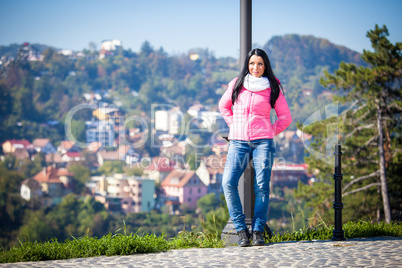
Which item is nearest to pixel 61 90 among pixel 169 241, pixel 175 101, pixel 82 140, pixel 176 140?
pixel 82 140

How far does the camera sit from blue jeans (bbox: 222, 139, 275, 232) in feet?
13.9

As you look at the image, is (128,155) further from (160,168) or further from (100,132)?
(100,132)

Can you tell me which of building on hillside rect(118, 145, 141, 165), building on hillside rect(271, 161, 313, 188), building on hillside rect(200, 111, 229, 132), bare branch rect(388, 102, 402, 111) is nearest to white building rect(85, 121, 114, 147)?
building on hillside rect(118, 145, 141, 165)

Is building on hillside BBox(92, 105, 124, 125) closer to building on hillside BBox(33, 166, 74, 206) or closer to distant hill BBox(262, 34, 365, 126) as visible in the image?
building on hillside BBox(33, 166, 74, 206)

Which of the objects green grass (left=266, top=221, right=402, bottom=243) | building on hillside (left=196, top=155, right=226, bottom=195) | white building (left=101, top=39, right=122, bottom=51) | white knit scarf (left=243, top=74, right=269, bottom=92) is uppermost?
white building (left=101, top=39, right=122, bottom=51)

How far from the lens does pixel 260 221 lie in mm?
4227

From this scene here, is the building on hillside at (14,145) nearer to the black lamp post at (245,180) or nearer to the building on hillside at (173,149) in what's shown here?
the building on hillside at (173,149)

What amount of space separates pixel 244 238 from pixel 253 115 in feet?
3.38

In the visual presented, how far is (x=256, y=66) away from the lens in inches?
172

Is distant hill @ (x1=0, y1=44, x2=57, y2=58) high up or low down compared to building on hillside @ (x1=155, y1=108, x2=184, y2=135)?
up

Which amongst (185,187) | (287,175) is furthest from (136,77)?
(287,175)

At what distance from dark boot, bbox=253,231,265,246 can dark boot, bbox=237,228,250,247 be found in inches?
2.3

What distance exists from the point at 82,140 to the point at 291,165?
4008cm

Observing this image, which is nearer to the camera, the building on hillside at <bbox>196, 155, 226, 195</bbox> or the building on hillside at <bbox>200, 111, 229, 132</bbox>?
the building on hillside at <bbox>196, 155, 226, 195</bbox>
